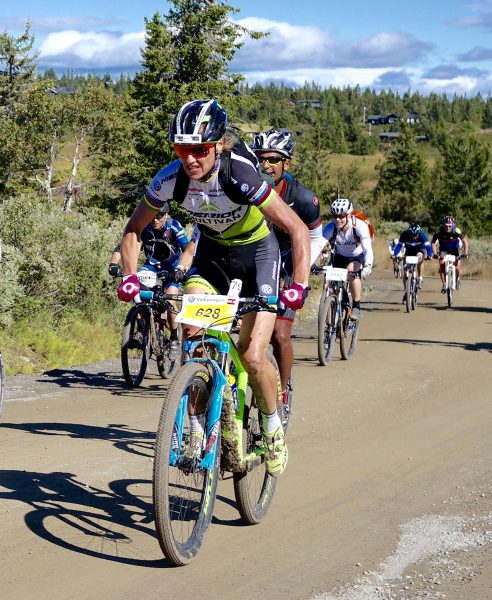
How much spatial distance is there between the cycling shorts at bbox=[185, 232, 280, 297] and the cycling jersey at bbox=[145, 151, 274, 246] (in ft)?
0.21

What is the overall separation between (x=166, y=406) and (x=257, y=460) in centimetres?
122

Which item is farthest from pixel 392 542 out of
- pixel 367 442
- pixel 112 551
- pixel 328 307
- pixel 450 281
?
pixel 450 281

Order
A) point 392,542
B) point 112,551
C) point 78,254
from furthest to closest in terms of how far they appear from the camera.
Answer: point 78,254 → point 392,542 → point 112,551

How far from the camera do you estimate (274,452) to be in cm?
581

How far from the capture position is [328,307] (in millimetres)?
13352

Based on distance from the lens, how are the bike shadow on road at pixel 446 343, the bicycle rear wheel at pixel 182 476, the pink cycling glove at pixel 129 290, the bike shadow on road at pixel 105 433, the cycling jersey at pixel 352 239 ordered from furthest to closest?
1. the bike shadow on road at pixel 446 343
2. the cycling jersey at pixel 352 239
3. the bike shadow on road at pixel 105 433
4. the pink cycling glove at pixel 129 290
5. the bicycle rear wheel at pixel 182 476

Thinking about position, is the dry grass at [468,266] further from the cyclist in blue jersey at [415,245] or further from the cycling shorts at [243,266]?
the cycling shorts at [243,266]

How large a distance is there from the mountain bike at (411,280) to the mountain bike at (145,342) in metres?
11.2

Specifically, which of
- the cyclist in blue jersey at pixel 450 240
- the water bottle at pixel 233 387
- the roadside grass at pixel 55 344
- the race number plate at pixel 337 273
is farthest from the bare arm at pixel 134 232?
the cyclist in blue jersey at pixel 450 240

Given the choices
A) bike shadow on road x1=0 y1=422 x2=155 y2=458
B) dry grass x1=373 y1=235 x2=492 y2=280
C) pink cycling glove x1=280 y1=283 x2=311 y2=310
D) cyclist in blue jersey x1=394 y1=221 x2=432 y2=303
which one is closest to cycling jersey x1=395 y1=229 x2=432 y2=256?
cyclist in blue jersey x1=394 y1=221 x2=432 y2=303

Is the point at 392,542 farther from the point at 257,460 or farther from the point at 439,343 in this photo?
the point at 439,343

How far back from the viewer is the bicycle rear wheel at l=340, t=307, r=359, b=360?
44.8 ft

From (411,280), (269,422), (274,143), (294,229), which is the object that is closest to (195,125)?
(294,229)

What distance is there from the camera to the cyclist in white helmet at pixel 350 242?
1364 centimetres
